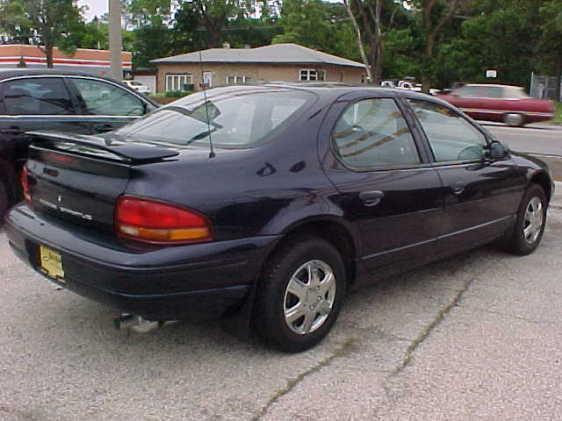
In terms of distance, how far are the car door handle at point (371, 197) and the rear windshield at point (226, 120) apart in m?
0.64

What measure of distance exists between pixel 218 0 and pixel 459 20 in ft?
83.1

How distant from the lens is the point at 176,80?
45031mm

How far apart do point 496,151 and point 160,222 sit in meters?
3.08

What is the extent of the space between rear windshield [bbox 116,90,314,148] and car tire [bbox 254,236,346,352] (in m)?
0.68

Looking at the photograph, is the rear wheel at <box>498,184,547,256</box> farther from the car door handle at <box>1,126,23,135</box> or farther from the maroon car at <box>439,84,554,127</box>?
the maroon car at <box>439,84,554,127</box>

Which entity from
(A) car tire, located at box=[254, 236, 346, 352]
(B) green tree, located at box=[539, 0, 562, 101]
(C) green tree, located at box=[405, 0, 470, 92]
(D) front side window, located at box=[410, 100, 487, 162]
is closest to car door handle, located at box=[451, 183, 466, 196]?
(D) front side window, located at box=[410, 100, 487, 162]

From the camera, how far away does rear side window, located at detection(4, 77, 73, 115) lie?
6.02 meters

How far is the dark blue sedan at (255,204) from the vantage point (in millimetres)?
3045

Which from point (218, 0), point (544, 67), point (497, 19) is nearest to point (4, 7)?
point (218, 0)

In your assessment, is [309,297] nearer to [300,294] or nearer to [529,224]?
[300,294]

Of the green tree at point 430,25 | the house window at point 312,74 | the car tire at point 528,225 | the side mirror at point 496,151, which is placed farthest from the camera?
the green tree at point 430,25

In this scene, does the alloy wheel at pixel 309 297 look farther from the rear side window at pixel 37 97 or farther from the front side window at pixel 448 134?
the rear side window at pixel 37 97

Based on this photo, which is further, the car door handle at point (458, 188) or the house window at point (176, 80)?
the house window at point (176, 80)

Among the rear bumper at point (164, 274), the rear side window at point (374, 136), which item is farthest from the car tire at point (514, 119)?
the rear bumper at point (164, 274)
